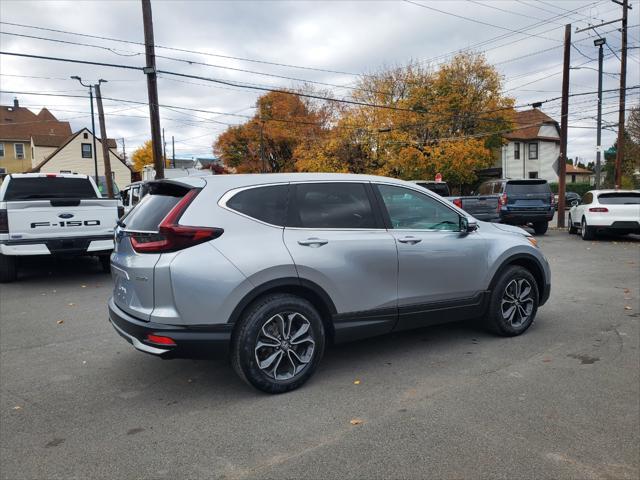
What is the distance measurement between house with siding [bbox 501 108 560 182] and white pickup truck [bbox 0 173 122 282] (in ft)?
147

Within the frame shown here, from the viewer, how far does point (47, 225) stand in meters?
8.45

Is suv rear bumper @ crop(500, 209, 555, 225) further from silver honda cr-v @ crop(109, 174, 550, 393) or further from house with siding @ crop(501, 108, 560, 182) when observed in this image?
house with siding @ crop(501, 108, 560, 182)

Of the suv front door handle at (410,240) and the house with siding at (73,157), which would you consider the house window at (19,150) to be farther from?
the suv front door handle at (410,240)

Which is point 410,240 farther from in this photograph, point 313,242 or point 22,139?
point 22,139

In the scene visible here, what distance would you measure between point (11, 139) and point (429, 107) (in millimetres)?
47013

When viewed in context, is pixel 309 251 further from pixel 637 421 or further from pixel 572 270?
pixel 572 270

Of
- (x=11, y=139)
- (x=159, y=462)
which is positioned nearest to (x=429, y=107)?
(x=159, y=462)

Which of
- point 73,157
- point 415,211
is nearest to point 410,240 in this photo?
point 415,211

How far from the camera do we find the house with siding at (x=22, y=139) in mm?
56125

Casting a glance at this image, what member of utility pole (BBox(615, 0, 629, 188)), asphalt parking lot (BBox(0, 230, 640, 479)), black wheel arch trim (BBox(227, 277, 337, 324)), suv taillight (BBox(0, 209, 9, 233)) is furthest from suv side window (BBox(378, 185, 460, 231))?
utility pole (BBox(615, 0, 629, 188))

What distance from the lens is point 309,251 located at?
3.98m

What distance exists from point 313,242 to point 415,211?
1.30 meters

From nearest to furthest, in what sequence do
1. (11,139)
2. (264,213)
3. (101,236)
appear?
1. (264,213)
2. (101,236)
3. (11,139)

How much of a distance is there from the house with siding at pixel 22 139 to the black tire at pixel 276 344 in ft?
201
